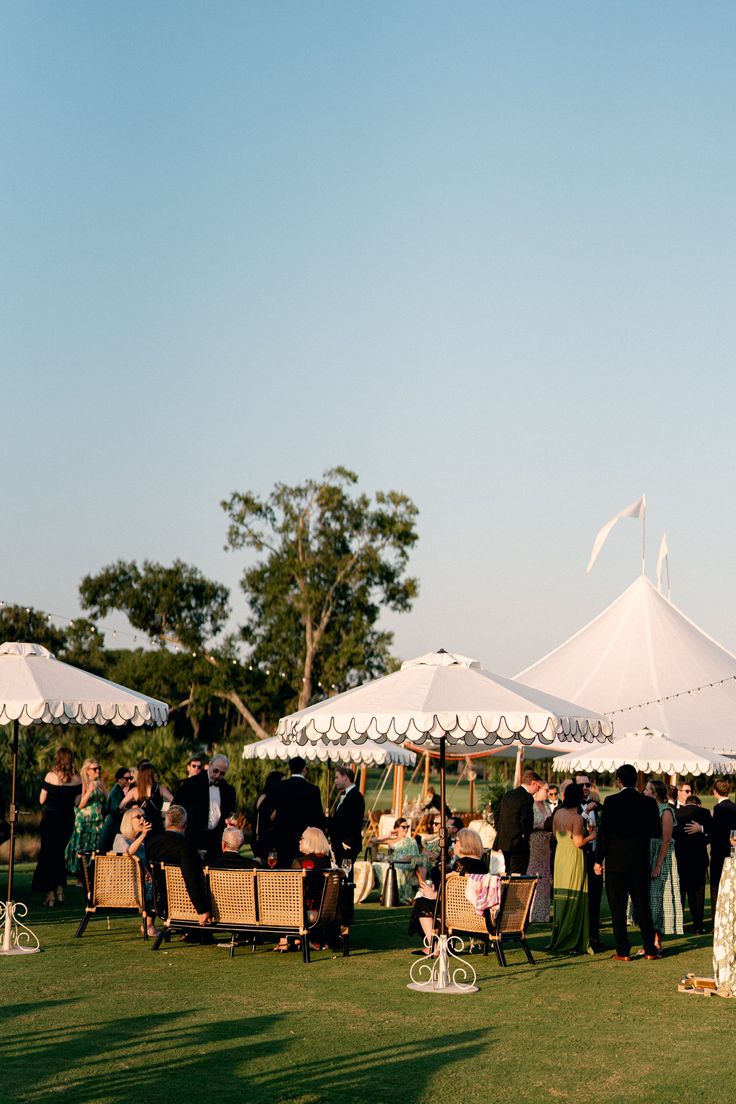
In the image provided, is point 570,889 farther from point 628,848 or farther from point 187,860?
point 187,860

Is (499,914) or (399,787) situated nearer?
(499,914)

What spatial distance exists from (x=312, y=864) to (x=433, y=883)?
109 cm

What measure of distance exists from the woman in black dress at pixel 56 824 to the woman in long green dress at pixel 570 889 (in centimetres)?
514

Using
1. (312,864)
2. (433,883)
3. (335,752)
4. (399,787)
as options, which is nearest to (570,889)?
(433,883)

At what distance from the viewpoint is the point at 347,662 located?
44.2 meters

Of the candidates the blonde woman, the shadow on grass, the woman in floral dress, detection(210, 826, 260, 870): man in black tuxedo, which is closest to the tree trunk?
the blonde woman

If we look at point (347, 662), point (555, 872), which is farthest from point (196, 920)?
point (347, 662)

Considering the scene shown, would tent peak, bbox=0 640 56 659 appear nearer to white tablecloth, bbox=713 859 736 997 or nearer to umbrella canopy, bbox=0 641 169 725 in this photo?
umbrella canopy, bbox=0 641 169 725

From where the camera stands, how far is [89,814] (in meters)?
13.3

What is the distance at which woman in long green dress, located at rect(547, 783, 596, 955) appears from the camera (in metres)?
10.8

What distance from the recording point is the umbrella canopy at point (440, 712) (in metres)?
8.95

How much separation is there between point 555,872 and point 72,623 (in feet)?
44.0

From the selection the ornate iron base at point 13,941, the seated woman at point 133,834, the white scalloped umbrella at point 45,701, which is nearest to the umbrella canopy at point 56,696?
the white scalloped umbrella at point 45,701

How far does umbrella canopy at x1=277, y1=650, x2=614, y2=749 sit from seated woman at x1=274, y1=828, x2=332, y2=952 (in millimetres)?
823
